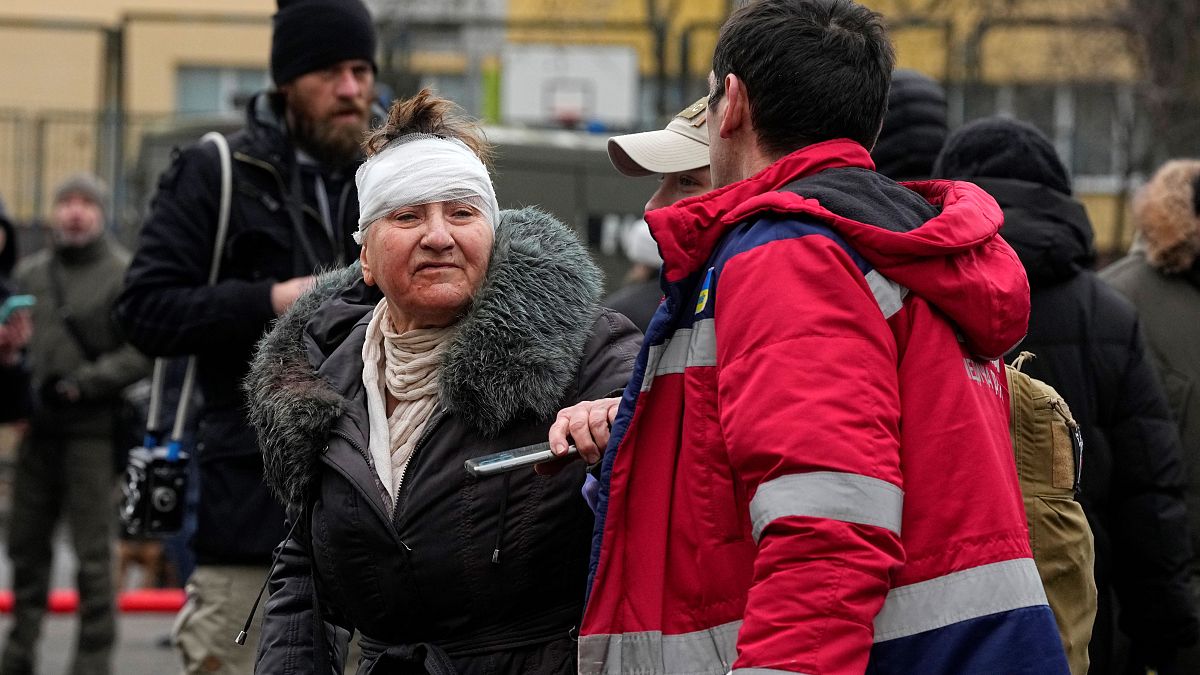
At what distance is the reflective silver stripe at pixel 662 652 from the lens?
2.51 meters

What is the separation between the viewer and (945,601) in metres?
2.39

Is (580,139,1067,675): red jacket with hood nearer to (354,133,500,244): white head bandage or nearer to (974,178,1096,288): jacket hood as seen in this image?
(354,133,500,244): white head bandage

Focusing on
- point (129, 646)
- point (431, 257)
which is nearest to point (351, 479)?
point (431, 257)

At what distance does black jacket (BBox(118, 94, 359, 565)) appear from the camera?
14.6ft

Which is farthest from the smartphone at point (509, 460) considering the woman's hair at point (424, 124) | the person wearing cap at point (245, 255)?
the person wearing cap at point (245, 255)

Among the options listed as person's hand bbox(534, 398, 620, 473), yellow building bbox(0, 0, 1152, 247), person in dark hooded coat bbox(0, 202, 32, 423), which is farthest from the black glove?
yellow building bbox(0, 0, 1152, 247)

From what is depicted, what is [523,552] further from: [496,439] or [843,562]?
[843,562]

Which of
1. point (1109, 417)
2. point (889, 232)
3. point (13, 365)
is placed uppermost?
point (889, 232)

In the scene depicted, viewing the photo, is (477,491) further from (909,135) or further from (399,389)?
(909,135)

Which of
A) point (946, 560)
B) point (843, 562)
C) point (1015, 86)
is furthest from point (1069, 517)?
point (1015, 86)

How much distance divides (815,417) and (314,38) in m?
2.92

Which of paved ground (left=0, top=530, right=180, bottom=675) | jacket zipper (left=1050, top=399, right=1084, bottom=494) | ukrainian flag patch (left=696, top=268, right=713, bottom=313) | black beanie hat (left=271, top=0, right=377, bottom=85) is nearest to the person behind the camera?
ukrainian flag patch (left=696, top=268, right=713, bottom=313)

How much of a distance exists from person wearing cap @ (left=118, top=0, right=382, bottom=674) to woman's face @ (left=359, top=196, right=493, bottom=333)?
100cm

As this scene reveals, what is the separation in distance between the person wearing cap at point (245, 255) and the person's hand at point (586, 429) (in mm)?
1662
